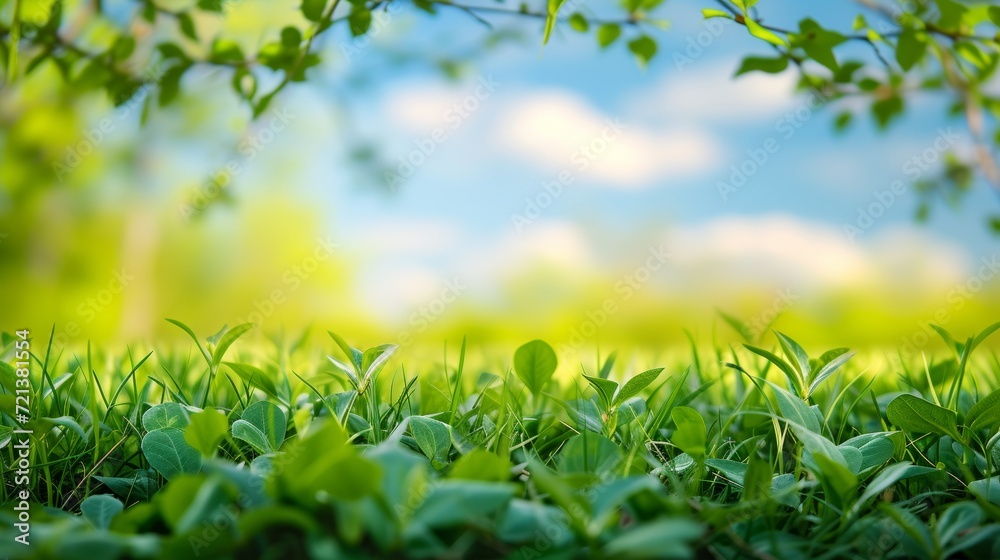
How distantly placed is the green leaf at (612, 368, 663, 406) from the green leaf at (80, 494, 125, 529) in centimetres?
63

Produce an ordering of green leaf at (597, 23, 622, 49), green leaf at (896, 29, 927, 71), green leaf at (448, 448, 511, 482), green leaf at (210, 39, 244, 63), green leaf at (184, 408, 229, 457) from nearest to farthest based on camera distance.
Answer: green leaf at (448, 448, 511, 482) < green leaf at (184, 408, 229, 457) < green leaf at (896, 29, 927, 71) < green leaf at (210, 39, 244, 63) < green leaf at (597, 23, 622, 49)

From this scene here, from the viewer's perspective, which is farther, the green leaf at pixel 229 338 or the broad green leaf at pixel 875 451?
the green leaf at pixel 229 338

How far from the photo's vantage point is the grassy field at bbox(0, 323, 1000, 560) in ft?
1.86

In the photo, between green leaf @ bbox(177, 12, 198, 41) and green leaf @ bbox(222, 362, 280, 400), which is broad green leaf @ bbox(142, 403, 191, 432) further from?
green leaf @ bbox(177, 12, 198, 41)

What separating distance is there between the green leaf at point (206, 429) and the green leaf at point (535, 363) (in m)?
0.41

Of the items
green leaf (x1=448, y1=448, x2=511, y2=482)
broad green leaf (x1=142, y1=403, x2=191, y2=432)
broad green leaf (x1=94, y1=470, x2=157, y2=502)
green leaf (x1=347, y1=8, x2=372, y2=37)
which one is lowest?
broad green leaf (x1=94, y1=470, x2=157, y2=502)

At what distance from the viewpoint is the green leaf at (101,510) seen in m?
0.70

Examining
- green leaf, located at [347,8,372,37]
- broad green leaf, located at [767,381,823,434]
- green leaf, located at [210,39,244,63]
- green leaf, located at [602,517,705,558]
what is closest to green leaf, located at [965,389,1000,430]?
broad green leaf, located at [767,381,823,434]

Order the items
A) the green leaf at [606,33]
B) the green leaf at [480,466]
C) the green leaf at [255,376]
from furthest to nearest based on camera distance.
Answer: the green leaf at [606,33] < the green leaf at [255,376] < the green leaf at [480,466]

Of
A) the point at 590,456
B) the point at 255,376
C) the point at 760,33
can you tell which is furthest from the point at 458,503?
the point at 760,33

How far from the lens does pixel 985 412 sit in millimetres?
915

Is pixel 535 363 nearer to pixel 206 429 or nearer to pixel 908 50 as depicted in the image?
pixel 206 429

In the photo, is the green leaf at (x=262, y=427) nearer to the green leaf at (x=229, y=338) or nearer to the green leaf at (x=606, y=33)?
the green leaf at (x=229, y=338)

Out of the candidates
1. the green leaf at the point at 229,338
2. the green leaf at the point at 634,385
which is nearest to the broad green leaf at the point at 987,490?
the green leaf at the point at 634,385
